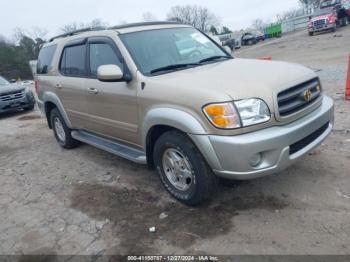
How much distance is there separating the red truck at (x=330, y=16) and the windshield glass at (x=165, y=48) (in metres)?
27.0

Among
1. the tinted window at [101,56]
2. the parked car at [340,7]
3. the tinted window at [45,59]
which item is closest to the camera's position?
the tinted window at [101,56]

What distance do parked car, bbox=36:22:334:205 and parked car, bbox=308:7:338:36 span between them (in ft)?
88.0

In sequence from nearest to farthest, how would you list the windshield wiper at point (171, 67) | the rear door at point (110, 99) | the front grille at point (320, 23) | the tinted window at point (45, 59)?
the windshield wiper at point (171, 67) < the rear door at point (110, 99) < the tinted window at point (45, 59) < the front grille at point (320, 23)

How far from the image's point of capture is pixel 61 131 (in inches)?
246

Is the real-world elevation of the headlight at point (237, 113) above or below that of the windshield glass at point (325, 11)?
below

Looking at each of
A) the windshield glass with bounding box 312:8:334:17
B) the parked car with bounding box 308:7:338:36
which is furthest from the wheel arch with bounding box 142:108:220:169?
the windshield glass with bounding box 312:8:334:17

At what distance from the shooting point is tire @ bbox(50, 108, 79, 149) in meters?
5.94

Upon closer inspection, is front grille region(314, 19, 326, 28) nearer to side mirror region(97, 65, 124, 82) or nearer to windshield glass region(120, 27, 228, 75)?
windshield glass region(120, 27, 228, 75)

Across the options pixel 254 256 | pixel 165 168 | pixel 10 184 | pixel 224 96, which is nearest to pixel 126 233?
pixel 165 168

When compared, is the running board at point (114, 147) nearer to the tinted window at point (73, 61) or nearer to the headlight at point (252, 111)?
the tinted window at point (73, 61)

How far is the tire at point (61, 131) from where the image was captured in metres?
5.94

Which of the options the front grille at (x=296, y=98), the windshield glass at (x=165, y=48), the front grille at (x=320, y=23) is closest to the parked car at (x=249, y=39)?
the front grille at (x=320, y=23)

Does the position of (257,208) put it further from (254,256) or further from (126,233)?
(126,233)

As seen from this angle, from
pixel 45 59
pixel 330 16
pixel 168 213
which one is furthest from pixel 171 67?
pixel 330 16
